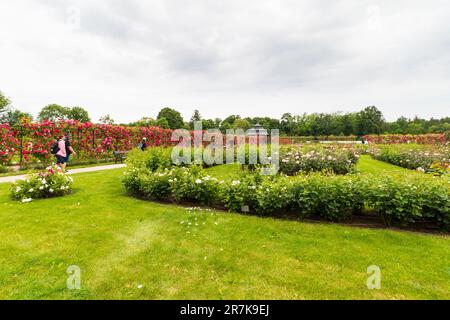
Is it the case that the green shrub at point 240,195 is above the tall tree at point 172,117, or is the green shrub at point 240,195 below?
below

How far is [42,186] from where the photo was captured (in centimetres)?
627

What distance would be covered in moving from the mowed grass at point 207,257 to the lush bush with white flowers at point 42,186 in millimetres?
1238

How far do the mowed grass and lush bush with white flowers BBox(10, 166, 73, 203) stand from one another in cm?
124

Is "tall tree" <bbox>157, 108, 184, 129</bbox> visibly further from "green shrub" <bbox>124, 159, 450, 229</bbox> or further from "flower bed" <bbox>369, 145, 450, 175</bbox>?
"green shrub" <bbox>124, 159, 450, 229</bbox>

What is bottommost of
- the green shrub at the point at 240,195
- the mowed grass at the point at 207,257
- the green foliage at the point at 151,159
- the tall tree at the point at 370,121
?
the mowed grass at the point at 207,257

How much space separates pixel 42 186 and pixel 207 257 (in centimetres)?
550

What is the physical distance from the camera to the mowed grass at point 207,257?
106 inches

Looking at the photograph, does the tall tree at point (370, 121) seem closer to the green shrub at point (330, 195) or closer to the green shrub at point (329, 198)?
the green shrub at point (330, 195)

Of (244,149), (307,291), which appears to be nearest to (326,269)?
(307,291)

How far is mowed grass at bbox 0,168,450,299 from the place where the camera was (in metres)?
2.71

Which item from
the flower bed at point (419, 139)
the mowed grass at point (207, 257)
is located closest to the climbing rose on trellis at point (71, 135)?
the mowed grass at point (207, 257)

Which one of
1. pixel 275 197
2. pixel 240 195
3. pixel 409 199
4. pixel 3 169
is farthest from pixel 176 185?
pixel 3 169
